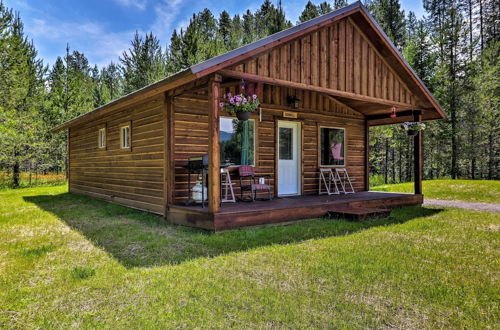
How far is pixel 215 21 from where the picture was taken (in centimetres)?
2605

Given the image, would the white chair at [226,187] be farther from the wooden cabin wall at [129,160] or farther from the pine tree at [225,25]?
the pine tree at [225,25]

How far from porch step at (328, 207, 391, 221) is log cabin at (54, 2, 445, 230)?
0.32 feet

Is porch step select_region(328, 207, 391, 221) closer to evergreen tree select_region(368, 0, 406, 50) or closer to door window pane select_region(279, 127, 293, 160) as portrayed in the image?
door window pane select_region(279, 127, 293, 160)

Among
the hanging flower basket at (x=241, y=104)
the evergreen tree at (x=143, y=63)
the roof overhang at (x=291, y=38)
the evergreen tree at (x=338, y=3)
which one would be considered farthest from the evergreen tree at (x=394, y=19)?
the hanging flower basket at (x=241, y=104)

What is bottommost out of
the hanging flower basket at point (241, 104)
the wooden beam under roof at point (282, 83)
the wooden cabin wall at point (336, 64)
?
the hanging flower basket at point (241, 104)

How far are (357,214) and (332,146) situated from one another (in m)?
3.42

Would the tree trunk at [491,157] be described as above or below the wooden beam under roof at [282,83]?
below

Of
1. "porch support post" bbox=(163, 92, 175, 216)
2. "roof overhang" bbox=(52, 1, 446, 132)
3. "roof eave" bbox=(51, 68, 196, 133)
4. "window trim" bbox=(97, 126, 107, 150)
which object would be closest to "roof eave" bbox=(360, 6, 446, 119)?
"roof overhang" bbox=(52, 1, 446, 132)

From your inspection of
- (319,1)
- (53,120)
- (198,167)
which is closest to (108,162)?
(198,167)

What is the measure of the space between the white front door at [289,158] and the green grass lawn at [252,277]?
2.73 m

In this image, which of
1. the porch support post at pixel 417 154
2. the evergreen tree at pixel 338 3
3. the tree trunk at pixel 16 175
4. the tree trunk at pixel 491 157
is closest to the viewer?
the porch support post at pixel 417 154

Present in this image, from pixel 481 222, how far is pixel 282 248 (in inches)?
172

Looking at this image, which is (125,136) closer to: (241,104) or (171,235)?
(241,104)

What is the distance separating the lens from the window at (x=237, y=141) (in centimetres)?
720
